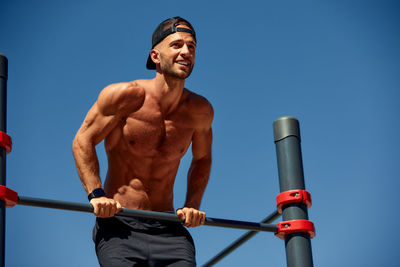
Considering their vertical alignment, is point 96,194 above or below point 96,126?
below

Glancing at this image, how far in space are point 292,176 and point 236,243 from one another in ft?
2.29

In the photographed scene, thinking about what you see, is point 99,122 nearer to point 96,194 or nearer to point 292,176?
point 96,194

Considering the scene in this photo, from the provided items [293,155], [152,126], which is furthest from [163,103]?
[293,155]

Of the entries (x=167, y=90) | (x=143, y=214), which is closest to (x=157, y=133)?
(x=167, y=90)

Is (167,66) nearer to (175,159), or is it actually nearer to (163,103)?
(163,103)

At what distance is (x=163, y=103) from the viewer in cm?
544

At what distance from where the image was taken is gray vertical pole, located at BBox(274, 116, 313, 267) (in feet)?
16.4

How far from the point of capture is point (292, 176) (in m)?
5.19

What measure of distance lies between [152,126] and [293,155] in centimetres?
116

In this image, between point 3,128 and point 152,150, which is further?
point 152,150

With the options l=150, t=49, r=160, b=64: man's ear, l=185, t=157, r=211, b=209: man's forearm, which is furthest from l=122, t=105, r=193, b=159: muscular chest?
l=150, t=49, r=160, b=64: man's ear

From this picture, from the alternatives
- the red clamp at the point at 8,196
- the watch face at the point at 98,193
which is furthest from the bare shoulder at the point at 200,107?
the red clamp at the point at 8,196

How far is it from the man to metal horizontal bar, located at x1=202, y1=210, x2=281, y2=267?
10.7 inches

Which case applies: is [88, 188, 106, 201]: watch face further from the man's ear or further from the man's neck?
the man's ear
